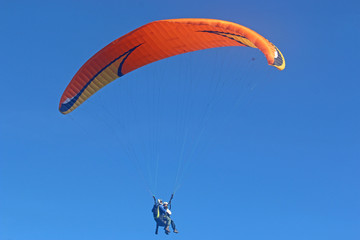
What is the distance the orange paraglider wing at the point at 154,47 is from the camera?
79.2 ft

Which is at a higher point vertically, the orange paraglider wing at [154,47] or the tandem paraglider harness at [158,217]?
the orange paraglider wing at [154,47]

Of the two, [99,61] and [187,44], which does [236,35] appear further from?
[99,61]

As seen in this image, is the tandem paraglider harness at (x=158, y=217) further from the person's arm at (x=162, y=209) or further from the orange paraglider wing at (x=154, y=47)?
the orange paraglider wing at (x=154, y=47)

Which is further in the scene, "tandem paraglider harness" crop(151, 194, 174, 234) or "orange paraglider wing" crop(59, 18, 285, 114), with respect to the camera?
"tandem paraglider harness" crop(151, 194, 174, 234)

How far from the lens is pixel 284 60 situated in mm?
24516

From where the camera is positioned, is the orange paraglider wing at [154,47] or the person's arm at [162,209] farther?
the person's arm at [162,209]

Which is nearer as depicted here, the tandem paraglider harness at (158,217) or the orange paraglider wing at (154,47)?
the orange paraglider wing at (154,47)

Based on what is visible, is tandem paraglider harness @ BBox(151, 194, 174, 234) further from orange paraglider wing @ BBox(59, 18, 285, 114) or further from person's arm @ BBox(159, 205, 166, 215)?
orange paraglider wing @ BBox(59, 18, 285, 114)

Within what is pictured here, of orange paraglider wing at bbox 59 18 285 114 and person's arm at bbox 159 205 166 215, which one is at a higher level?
orange paraglider wing at bbox 59 18 285 114

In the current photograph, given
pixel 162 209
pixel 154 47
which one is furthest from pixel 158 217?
pixel 154 47

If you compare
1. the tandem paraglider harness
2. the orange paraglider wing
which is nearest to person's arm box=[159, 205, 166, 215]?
the tandem paraglider harness

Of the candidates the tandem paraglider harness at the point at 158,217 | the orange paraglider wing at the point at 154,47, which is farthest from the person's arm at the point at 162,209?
the orange paraglider wing at the point at 154,47

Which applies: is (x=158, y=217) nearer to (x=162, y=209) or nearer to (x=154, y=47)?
(x=162, y=209)

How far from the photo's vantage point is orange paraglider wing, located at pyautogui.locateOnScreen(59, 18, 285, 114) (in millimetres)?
24125
